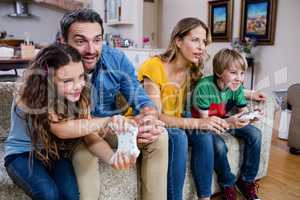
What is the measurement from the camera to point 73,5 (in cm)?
511

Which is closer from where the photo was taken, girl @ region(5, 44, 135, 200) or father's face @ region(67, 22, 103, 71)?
girl @ region(5, 44, 135, 200)

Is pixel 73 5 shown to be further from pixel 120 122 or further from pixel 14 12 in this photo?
pixel 120 122

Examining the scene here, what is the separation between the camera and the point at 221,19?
12.0 feet

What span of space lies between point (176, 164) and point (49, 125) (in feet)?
1.74

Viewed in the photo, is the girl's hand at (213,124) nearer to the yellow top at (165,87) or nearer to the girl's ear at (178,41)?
the yellow top at (165,87)

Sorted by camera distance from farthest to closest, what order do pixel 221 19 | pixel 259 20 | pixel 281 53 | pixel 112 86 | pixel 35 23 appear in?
1. pixel 35 23
2. pixel 221 19
3. pixel 259 20
4. pixel 281 53
5. pixel 112 86

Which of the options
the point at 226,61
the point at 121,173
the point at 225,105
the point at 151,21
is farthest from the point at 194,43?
the point at 151,21

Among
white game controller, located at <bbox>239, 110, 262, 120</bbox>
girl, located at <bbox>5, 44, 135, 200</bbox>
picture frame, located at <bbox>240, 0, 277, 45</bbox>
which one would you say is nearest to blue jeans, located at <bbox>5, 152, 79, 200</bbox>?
girl, located at <bbox>5, 44, 135, 200</bbox>

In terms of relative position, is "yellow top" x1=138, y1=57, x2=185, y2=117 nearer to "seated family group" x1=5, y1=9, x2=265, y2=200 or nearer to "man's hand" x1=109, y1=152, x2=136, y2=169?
"seated family group" x1=5, y1=9, x2=265, y2=200

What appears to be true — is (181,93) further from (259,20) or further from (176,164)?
(259,20)

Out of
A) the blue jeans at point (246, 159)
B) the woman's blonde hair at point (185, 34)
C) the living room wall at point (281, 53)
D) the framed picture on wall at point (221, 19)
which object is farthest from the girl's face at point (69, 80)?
the framed picture on wall at point (221, 19)

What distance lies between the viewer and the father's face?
44.4 inches

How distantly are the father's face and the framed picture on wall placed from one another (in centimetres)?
275

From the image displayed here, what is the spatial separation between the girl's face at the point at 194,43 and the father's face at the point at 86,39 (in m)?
0.46
